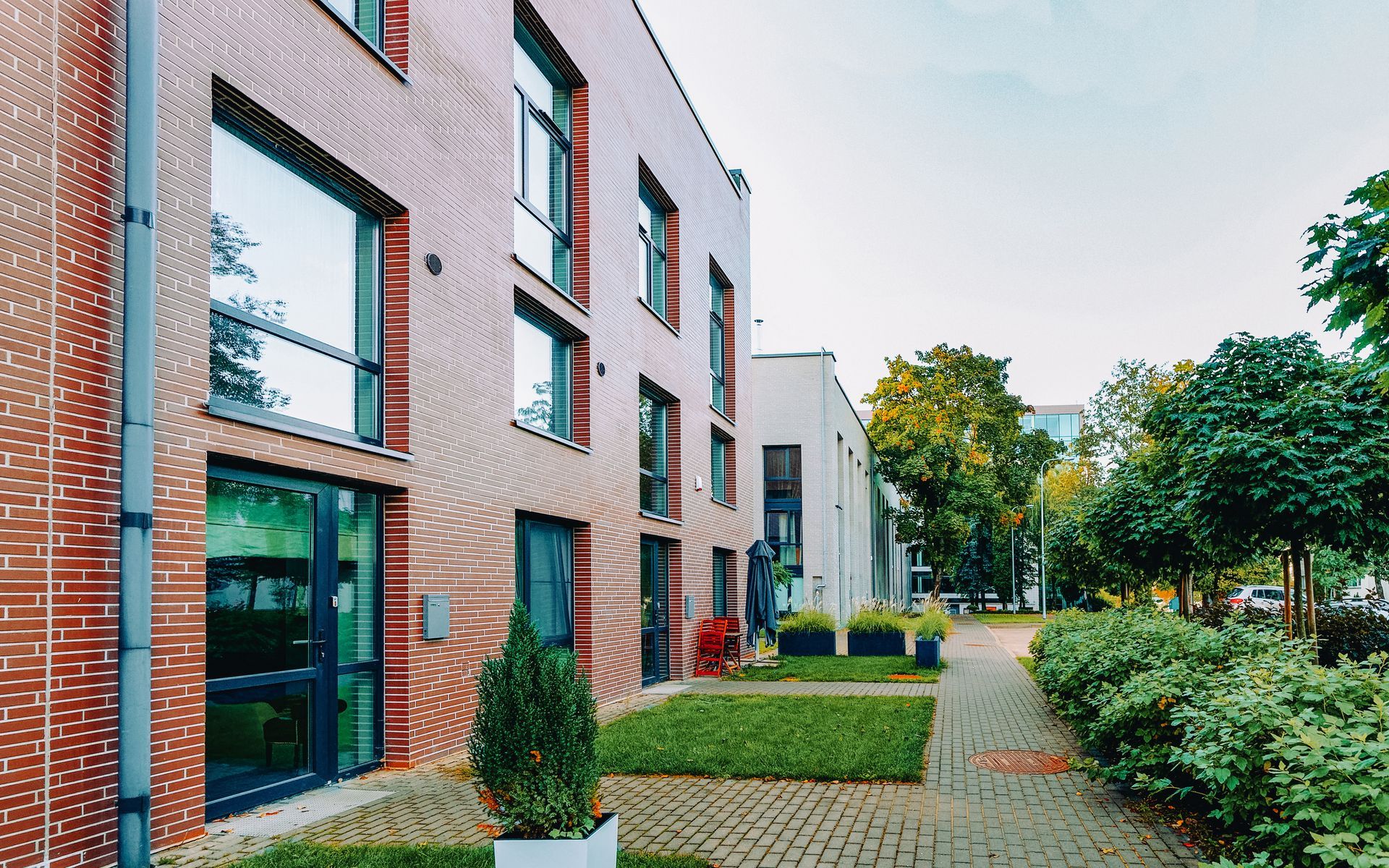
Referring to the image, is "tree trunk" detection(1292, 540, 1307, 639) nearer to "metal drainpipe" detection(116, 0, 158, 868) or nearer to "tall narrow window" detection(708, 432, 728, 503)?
"metal drainpipe" detection(116, 0, 158, 868)

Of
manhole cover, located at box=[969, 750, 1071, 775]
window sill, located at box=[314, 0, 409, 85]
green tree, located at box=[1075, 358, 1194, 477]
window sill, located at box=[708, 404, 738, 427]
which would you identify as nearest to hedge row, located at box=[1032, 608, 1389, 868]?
manhole cover, located at box=[969, 750, 1071, 775]

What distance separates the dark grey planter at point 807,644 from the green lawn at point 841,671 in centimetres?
66

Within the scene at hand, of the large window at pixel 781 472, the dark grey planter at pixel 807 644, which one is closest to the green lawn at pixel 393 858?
the dark grey planter at pixel 807 644

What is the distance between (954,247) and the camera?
67.2ft

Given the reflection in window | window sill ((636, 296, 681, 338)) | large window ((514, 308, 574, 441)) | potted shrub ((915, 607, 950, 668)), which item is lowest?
potted shrub ((915, 607, 950, 668))

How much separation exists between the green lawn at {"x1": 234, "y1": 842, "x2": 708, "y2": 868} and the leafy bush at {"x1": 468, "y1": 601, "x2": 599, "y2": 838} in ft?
3.11

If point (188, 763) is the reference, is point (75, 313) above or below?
above

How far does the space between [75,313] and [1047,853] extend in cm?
624

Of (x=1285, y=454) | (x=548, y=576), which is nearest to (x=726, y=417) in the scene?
(x=548, y=576)

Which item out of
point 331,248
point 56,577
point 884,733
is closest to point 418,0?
point 331,248

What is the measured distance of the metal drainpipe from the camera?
5188mm

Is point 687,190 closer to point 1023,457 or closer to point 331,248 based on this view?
point 331,248

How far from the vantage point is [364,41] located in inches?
319

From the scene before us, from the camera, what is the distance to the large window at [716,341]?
2053cm
